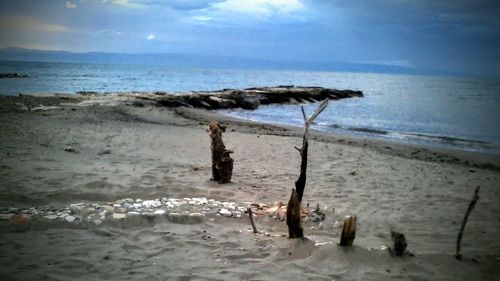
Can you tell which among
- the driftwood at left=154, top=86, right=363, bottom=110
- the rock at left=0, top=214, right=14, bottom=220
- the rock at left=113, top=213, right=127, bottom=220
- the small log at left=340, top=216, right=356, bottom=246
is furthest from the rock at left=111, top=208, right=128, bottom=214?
the driftwood at left=154, top=86, right=363, bottom=110

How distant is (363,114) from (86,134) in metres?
25.7

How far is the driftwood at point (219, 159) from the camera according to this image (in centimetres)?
1005

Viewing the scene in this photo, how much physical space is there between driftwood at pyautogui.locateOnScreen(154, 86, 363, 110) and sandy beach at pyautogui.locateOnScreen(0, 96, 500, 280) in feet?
45.7

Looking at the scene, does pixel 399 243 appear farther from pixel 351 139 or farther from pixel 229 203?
pixel 351 139

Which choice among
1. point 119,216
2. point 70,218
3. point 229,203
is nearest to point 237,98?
point 229,203

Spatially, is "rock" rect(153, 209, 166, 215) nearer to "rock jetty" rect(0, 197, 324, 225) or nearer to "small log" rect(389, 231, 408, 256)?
"rock jetty" rect(0, 197, 324, 225)

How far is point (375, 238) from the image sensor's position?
6895mm

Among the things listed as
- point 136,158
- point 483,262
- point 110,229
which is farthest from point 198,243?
point 136,158

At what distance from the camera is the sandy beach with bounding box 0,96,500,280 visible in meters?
5.49

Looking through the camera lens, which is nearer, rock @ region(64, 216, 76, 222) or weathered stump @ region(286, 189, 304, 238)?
weathered stump @ region(286, 189, 304, 238)

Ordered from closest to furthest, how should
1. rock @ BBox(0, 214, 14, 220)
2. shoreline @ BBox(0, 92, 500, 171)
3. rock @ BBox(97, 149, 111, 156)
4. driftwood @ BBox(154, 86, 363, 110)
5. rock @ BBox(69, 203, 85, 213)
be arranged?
1. rock @ BBox(0, 214, 14, 220)
2. rock @ BBox(69, 203, 85, 213)
3. rock @ BBox(97, 149, 111, 156)
4. shoreline @ BBox(0, 92, 500, 171)
5. driftwood @ BBox(154, 86, 363, 110)

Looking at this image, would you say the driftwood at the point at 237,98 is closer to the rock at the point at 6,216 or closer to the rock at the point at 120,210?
the rock at the point at 120,210

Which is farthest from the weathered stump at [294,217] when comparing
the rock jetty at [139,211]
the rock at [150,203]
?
the rock at [150,203]

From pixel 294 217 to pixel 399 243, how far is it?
5.65 feet
